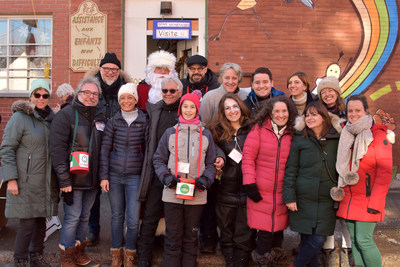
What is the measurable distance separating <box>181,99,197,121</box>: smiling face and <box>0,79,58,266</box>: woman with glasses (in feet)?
4.79

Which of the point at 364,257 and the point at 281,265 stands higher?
the point at 364,257

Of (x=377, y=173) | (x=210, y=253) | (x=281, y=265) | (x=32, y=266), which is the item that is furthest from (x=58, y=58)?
(x=377, y=173)

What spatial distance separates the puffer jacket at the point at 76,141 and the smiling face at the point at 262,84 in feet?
5.81

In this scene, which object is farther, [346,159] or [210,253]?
[210,253]

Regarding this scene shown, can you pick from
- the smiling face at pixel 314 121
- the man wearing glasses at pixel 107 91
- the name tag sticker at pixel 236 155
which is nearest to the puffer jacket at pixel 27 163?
the man wearing glasses at pixel 107 91

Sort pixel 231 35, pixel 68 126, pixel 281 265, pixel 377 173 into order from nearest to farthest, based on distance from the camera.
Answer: pixel 377 173
pixel 68 126
pixel 281 265
pixel 231 35

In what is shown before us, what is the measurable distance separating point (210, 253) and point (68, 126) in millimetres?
2157

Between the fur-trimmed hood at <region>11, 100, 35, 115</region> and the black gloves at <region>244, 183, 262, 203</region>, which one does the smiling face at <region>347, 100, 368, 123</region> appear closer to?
the black gloves at <region>244, 183, 262, 203</region>

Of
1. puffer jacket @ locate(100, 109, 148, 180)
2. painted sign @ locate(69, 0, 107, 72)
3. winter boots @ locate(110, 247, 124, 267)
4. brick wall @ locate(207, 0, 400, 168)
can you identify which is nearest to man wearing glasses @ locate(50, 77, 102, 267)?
puffer jacket @ locate(100, 109, 148, 180)

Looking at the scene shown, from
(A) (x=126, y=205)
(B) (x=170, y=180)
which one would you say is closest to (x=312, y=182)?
(B) (x=170, y=180)

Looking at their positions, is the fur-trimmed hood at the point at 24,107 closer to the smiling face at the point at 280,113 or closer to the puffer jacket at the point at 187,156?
the puffer jacket at the point at 187,156

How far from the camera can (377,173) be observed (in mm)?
3283

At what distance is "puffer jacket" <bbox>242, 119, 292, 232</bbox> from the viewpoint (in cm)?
357

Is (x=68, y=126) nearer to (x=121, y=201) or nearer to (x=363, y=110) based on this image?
(x=121, y=201)
